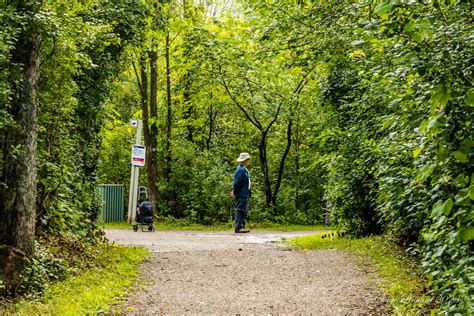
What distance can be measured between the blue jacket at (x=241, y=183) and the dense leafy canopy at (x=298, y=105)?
2183 millimetres

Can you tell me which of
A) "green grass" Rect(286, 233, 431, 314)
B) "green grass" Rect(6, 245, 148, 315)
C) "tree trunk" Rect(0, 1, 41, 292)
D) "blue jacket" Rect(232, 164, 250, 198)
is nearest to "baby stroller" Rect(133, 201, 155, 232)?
"blue jacket" Rect(232, 164, 250, 198)

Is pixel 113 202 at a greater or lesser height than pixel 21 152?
lesser

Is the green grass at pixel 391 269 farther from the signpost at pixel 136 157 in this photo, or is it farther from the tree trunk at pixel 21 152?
the signpost at pixel 136 157

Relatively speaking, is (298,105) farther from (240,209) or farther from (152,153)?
(240,209)

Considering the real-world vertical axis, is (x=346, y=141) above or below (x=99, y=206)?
above

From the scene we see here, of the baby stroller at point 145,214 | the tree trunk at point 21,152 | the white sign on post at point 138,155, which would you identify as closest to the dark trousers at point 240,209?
the baby stroller at point 145,214

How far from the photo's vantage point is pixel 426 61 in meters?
4.39

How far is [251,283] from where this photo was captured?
7.72 meters

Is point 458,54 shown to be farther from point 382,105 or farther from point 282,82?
point 282,82

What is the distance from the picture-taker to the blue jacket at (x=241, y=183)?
14.8 m

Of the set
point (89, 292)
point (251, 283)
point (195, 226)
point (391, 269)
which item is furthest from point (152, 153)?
point (89, 292)

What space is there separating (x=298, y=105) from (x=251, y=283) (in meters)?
17.2

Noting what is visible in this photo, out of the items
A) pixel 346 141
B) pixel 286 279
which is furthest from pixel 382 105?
pixel 286 279

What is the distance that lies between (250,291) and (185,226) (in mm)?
12864
